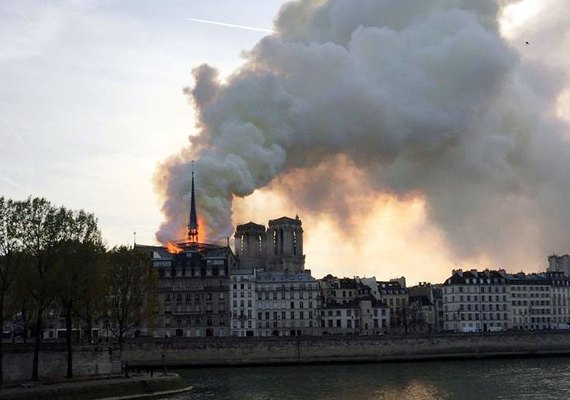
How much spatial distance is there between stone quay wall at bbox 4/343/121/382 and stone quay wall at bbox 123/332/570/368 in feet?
97.8

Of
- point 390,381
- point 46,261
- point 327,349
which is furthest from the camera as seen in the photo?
point 327,349

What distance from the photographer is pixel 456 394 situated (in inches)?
2997

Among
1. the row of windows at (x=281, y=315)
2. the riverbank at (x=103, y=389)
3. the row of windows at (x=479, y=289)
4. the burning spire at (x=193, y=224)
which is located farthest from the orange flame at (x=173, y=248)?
the riverbank at (x=103, y=389)

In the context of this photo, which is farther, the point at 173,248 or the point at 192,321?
the point at 173,248

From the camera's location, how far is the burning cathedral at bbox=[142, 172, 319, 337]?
476 ft

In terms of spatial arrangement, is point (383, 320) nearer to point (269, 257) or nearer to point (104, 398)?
point (269, 257)

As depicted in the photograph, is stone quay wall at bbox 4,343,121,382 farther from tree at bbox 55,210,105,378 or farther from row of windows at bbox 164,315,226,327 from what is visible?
row of windows at bbox 164,315,226,327

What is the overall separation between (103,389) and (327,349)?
59583 mm

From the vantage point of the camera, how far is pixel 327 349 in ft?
400

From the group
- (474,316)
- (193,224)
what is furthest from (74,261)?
(474,316)

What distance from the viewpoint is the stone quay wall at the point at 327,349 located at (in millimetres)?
117562

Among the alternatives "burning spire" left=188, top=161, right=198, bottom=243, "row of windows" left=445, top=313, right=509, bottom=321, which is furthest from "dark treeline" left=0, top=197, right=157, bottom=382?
"row of windows" left=445, top=313, right=509, bottom=321

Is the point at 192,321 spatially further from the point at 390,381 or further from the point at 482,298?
the point at 390,381

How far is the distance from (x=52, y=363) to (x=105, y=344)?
21.8ft
